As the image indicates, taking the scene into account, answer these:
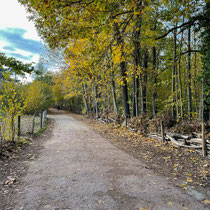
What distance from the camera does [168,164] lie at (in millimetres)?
5539

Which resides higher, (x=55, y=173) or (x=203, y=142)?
(x=203, y=142)

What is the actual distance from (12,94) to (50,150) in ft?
8.62

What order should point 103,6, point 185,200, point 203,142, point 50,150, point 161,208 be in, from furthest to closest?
point 50,150 → point 203,142 → point 103,6 → point 185,200 → point 161,208

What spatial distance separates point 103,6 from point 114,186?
14.4 ft

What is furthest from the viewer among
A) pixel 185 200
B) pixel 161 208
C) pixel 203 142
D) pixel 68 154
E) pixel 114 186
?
pixel 68 154

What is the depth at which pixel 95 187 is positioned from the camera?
3.76 meters

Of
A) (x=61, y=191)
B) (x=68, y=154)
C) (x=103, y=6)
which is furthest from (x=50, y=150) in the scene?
(x=103, y=6)

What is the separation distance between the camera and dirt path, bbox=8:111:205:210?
313 centimetres

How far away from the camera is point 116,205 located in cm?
309

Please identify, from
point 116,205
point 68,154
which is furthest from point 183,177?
point 68,154

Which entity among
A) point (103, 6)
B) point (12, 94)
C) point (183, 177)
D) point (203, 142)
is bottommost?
point (183, 177)

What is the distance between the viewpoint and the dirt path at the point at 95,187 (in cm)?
313

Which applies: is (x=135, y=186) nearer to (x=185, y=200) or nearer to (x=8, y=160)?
(x=185, y=200)

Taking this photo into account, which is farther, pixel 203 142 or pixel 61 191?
pixel 203 142
